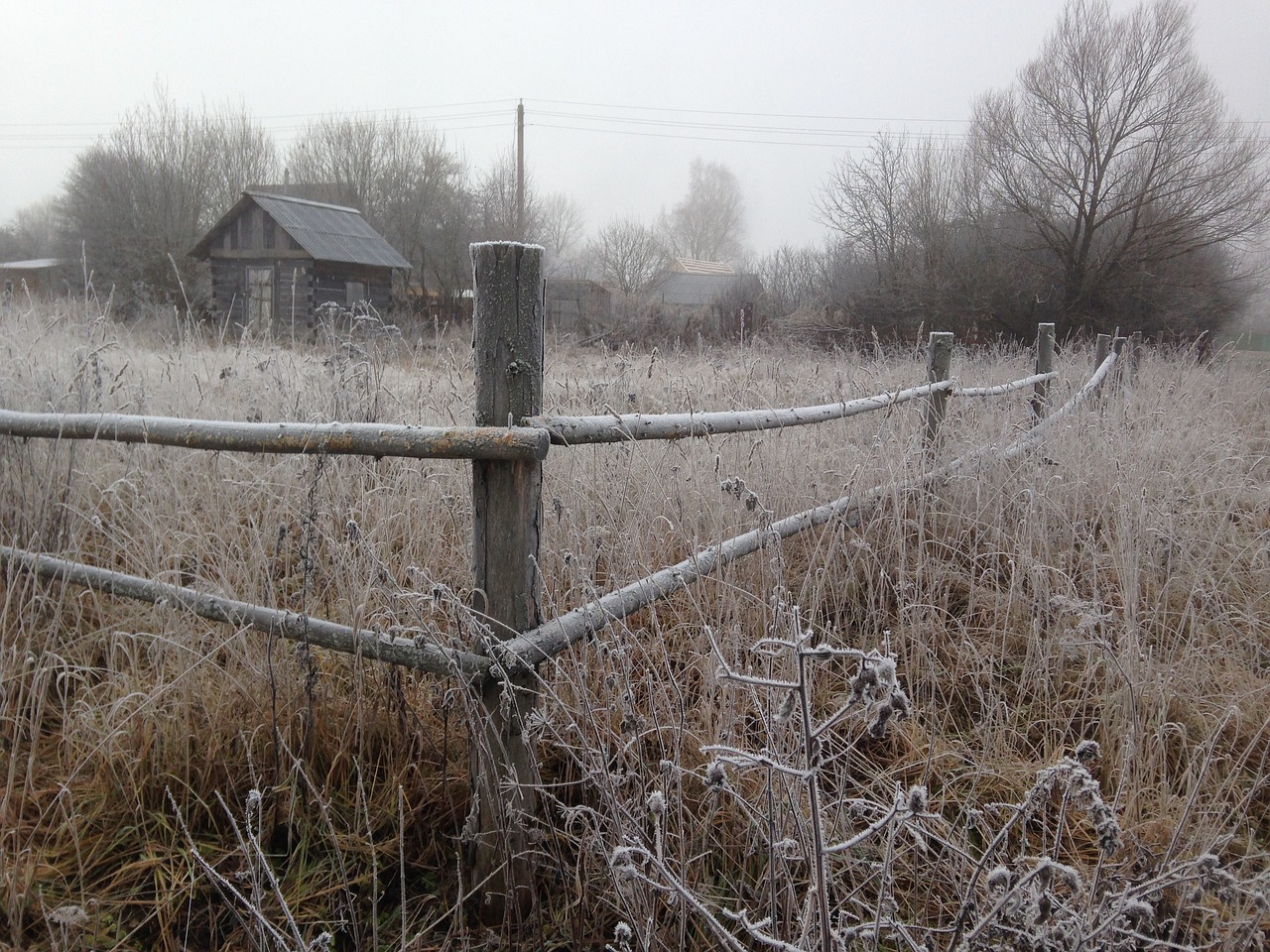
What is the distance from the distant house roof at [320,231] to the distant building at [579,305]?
176 inches

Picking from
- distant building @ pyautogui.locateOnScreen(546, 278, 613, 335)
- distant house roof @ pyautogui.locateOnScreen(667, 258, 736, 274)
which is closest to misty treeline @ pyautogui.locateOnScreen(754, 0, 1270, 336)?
distant building @ pyautogui.locateOnScreen(546, 278, 613, 335)

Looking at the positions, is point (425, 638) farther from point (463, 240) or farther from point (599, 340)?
point (463, 240)

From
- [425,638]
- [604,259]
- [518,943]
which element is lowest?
[518,943]

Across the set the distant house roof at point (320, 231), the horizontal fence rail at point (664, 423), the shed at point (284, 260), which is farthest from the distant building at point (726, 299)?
the shed at point (284, 260)

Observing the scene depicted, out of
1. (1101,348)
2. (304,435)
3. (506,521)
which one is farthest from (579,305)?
(506,521)

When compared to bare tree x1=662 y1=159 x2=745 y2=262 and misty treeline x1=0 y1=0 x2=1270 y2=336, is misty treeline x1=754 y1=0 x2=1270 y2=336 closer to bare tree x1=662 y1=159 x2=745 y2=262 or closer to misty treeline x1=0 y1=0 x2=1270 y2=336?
misty treeline x1=0 y1=0 x2=1270 y2=336

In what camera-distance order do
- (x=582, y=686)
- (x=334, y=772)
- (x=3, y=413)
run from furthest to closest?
(x=3, y=413)
(x=334, y=772)
(x=582, y=686)

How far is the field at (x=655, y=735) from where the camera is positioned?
1527 millimetres

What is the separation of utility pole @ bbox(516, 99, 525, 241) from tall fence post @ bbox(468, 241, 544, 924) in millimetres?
27406

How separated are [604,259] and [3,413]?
1204 inches

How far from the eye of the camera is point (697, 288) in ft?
127

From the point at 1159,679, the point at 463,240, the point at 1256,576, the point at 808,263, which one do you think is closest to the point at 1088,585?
the point at 1256,576

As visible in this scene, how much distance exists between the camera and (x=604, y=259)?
105ft

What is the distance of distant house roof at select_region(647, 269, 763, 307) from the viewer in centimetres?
2206
